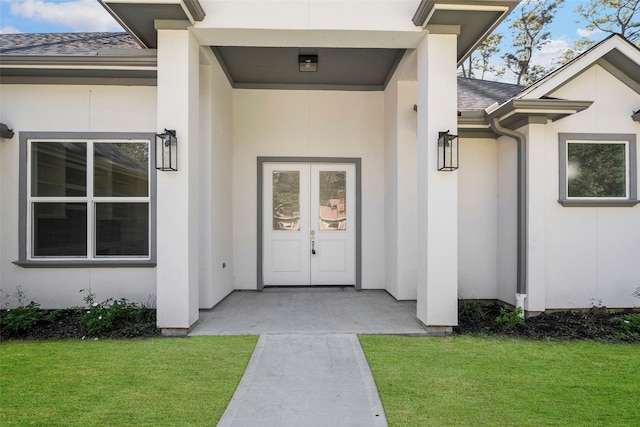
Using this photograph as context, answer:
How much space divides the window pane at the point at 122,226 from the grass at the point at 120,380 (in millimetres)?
1493

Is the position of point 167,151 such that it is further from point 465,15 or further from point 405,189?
point 465,15

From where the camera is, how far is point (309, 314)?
4973 millimetres

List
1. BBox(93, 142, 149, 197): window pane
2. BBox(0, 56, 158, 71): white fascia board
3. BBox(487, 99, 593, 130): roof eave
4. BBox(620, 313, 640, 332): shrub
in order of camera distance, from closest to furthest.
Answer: BBox(620, 313, 640, 332): shrub, BBox(487, 99, 593, 130): roof eave, BBox(0, 56, 158, 71): white fascia board, BBox(93, 142, 149, 197): window pane

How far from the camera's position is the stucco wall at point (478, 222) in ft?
18.9

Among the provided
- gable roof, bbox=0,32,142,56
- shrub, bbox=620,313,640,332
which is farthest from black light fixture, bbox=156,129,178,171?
shrub, bbox=620,313,640,332

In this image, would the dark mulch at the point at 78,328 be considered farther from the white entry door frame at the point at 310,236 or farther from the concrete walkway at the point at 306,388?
the white entry door frame at the point at 310,236

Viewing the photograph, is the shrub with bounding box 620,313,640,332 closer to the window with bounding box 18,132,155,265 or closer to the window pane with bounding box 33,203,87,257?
the window with bounding box 18,132,155,265

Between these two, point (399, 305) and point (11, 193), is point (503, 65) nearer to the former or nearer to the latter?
point (399, 305)

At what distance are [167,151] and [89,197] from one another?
196cm

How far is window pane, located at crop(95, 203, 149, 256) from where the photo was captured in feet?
16.9

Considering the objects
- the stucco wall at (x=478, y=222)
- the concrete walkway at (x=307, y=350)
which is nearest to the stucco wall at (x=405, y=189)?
the concrete walkway at (x=307, y=350)

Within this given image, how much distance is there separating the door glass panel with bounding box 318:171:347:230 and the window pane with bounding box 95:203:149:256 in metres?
3.03

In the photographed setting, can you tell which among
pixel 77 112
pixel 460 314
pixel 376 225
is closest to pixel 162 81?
pixel 77 112

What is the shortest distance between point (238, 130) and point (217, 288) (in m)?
2.91
